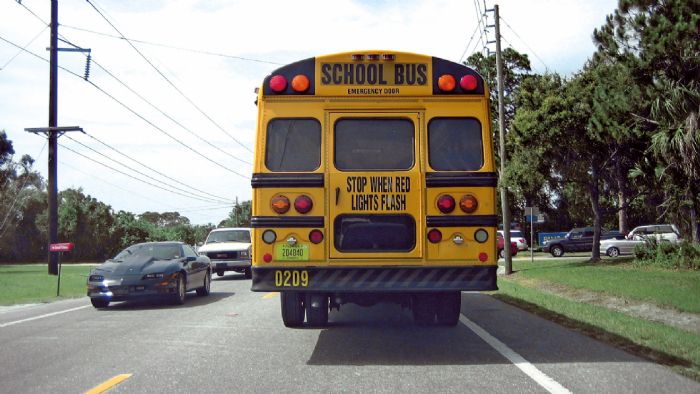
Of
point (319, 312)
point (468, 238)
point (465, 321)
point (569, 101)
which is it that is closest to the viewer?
point (468, 238)

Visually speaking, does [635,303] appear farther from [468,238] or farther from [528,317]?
[468,238]

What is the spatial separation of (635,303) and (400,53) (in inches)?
343

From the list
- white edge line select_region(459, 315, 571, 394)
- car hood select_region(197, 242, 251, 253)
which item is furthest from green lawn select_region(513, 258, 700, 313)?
car hood select_region(197, 242, 251, 253)

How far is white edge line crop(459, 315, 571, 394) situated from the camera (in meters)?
5.81

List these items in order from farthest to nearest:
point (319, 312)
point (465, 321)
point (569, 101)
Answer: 1. point (569, 101)
2. point (465, 321)
3. point (319, 312)

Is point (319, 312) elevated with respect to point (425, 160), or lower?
lower

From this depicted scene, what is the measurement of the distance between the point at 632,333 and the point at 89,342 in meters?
7.13

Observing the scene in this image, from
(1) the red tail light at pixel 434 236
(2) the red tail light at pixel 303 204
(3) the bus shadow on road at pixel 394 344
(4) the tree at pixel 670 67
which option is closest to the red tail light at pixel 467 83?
(1) the red tail light at pixel 434 236

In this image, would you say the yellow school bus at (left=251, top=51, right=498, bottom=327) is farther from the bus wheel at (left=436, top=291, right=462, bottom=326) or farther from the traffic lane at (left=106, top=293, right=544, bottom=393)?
the bus wheel at (left=436, top=291, right=462, bottom=326)

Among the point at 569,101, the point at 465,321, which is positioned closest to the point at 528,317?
the point at 465,321

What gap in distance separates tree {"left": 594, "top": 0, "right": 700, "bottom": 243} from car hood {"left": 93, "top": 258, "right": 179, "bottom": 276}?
1437 centimetres

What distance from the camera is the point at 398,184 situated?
7586 millimetres

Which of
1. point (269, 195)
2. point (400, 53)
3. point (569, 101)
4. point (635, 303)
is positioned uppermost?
point (569, 101)

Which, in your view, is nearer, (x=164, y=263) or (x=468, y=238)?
(x=468, y=238)
